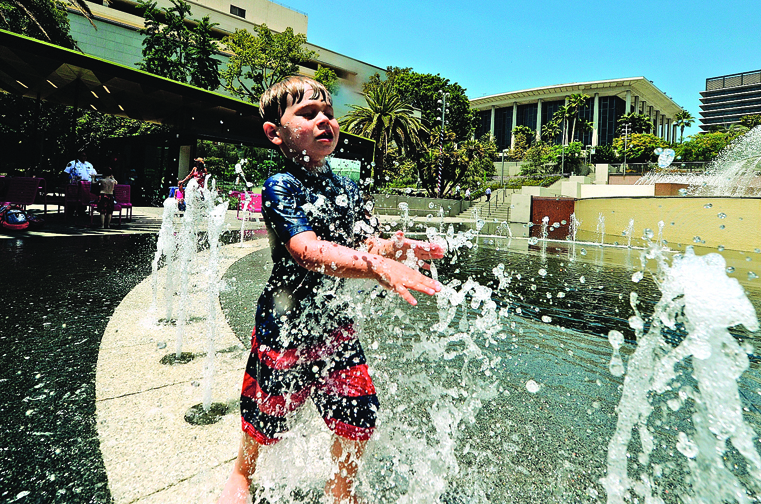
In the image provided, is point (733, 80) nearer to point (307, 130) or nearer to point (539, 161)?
point (539, 161)

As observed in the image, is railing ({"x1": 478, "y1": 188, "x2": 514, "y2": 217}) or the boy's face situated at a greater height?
railing ({"x1": 478, "y1": 188, "x2": 514, "y2": 217})

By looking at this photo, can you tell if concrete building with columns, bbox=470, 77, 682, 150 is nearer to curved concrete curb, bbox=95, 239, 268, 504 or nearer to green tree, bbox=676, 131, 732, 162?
green tree, bbox=676, 131, 732, 162

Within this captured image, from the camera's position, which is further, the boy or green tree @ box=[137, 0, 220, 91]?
green tree @ box=[137, 0, 220, 91]

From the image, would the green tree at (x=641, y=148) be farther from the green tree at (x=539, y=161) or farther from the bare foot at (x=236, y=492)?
the bare foot at (x=236, y=492)

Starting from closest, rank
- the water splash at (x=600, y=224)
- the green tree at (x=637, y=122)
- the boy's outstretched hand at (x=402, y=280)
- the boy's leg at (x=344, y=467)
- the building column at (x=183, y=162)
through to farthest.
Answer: the boy's outstretched hand at (x=402, y=280) → the boy's leg at (x=344, y=467) → the building column at (x=183, y=162) → the water splash at (x=600, y=224) → the green tree at (x=637, y=122)

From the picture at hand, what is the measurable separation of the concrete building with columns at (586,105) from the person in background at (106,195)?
71417mm

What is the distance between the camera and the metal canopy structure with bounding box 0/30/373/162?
1015 cm

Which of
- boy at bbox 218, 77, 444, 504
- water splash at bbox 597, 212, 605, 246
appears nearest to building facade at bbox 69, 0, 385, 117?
water splash at bbox 597, 212, 605, 246

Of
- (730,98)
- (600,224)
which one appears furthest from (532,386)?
(730,98)

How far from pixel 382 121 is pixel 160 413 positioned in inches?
1281

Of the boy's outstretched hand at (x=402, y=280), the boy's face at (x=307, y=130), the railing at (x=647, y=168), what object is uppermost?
the railing at (x=647, y=168)

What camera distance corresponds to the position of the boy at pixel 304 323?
4.27 feet

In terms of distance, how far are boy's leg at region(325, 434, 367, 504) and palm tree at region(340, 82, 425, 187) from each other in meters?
31.8

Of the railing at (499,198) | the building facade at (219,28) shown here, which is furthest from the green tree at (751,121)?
the building facade at (219,28)
